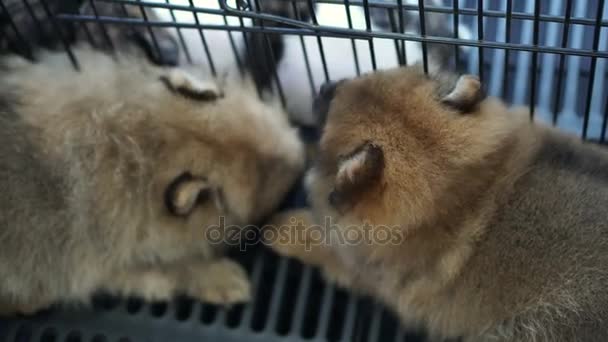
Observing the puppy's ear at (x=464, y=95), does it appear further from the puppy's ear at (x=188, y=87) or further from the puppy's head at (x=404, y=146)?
the puppy's ear at (x=188, y=87)

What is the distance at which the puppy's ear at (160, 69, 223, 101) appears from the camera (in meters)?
1.61

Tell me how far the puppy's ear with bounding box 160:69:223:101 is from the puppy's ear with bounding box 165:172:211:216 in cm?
18

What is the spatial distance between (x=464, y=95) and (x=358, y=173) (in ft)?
0.85

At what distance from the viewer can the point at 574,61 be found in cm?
203

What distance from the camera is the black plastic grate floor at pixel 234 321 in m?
1.70

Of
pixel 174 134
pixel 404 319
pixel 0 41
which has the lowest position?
pixel 404 319

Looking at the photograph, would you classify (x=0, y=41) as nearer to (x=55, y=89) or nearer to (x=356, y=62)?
(x=55, y=89)

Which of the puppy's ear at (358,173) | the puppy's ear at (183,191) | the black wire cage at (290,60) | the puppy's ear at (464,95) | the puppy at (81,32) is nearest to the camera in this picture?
the puppy's ear at (358,173)

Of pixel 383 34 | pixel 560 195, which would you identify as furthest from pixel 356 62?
pixel 560 195

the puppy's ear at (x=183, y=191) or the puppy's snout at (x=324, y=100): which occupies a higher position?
the puppy's snout at (x=324, y=100)

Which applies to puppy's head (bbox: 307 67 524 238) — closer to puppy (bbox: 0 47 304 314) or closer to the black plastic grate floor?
puppy (bbox: 0 47 304 314)

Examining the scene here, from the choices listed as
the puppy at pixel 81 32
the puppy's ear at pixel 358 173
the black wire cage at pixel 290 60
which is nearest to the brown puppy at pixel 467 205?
the puppy's ear at pixel 358 173

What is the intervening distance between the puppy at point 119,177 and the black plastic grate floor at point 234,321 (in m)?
→ 0.05

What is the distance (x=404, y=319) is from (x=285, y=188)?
17.0 inches
